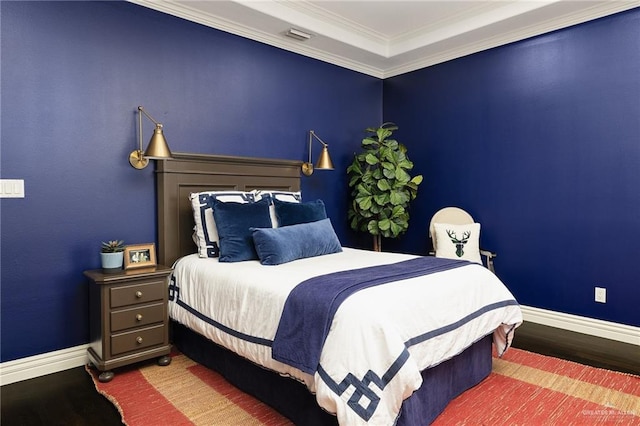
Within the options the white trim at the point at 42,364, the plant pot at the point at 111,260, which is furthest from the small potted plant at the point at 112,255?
the white trim at the point at 42,364

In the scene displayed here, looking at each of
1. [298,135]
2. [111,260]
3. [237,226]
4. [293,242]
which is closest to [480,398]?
[293,242]

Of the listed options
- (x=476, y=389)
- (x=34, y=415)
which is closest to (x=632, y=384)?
(x=476, y=389)

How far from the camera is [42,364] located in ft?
8.92

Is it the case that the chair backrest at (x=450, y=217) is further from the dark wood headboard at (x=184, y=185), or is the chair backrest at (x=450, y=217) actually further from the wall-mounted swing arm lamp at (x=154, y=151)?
the wall-mounted swing arm lamp at (x=154, y=151)

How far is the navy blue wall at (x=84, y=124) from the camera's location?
2.64 m

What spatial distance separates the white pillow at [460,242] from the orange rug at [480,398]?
50.0 inches

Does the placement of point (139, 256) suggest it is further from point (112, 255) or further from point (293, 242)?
point (293, 242)

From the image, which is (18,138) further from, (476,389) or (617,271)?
(617,271)

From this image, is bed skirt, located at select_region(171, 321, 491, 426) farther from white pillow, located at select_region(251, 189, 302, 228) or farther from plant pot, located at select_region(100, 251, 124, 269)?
white pillow, located at select_region(251, 189, 302, 228)

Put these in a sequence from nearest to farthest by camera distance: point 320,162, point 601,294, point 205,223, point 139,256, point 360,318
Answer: point 360,318, point 139,256, point 205,223, point 601,294, point 320,162

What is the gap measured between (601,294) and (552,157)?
4.10 ft

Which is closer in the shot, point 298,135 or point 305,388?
point 305,388

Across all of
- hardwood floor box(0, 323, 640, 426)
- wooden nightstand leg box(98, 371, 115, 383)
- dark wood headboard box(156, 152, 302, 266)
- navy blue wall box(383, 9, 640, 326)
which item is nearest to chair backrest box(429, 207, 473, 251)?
navy blue wall box(383, 9, 640, 326)

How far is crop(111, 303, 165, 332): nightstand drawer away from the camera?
8.53ft
